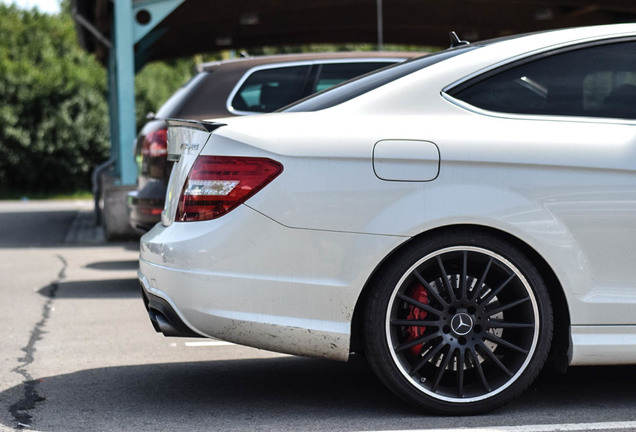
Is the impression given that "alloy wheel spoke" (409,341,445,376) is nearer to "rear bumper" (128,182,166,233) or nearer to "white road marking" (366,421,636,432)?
"white road marking" (366,421,636,432)

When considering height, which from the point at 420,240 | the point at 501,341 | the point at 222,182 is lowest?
the point at 501,341

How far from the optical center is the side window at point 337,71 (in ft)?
27.8

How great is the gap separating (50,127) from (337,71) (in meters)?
18.5

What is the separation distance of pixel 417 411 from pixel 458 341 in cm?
37

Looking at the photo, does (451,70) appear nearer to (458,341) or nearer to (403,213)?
(403,213)

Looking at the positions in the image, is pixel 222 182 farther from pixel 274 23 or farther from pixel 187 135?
pixel 274 23

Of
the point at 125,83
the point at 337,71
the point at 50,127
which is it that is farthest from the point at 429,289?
the point at 50,127

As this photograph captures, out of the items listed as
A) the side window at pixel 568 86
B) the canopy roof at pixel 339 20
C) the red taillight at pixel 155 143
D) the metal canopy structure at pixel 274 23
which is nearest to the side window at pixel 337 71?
the red taillight at pixel 155 143

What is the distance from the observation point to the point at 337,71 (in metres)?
8.53

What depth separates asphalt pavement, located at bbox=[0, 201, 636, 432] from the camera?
4.34 metres

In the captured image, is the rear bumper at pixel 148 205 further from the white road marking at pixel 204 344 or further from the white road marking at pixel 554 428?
the white road marking at pixel 554 428

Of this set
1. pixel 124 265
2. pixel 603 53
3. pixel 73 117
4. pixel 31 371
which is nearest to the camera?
pixel 603 53

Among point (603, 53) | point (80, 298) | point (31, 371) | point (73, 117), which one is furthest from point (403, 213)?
point (73, 117)

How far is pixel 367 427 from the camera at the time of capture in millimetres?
4246
